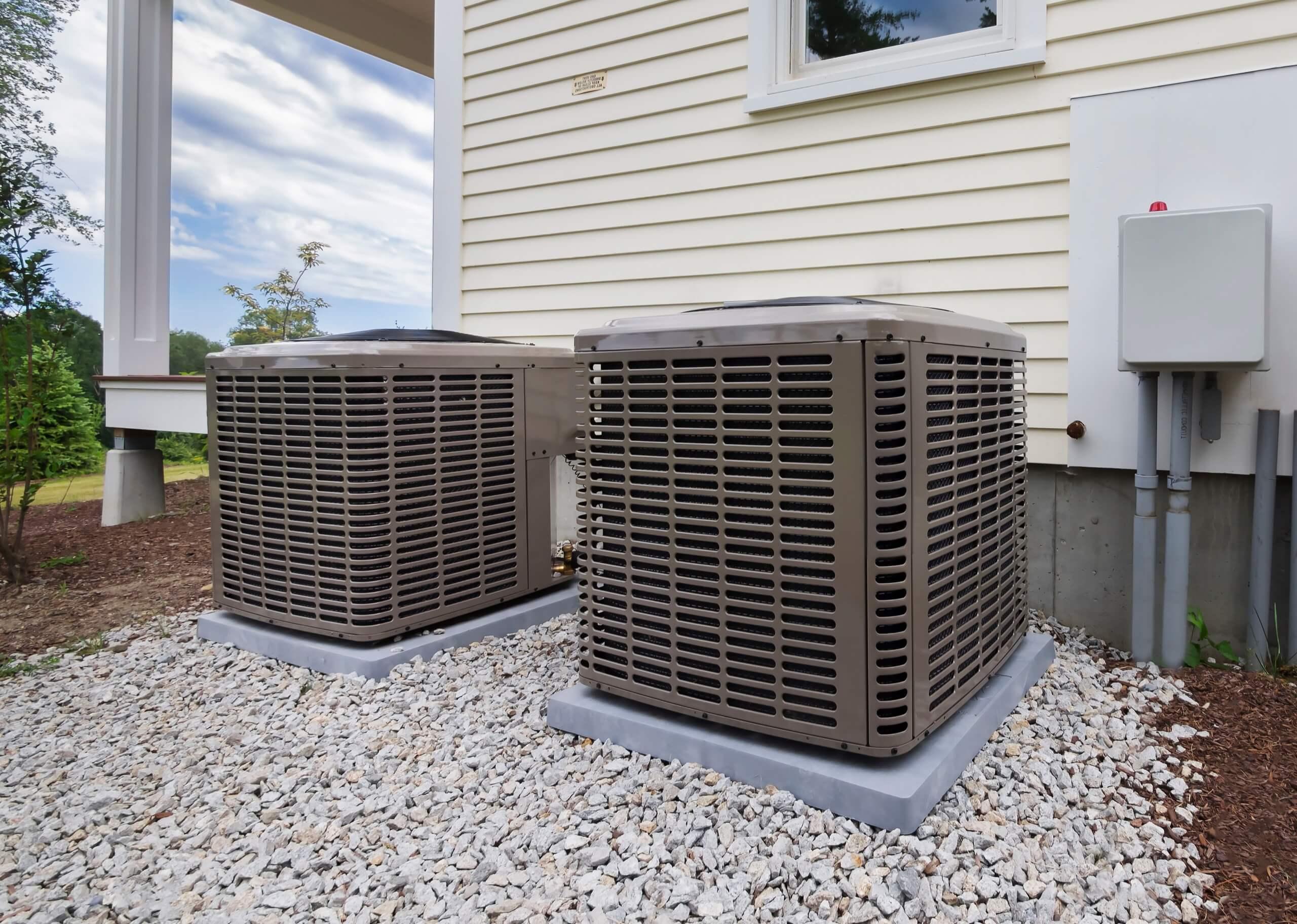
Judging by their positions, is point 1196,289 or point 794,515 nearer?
point 794,515

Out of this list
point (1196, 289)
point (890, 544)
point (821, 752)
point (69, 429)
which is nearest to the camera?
point (890, 544)

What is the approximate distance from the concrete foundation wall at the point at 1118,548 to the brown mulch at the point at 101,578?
367cm

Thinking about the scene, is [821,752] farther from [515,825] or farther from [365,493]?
[365,493]

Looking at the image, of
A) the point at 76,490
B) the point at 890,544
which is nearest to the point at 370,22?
the point at 76,490

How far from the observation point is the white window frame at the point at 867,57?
2.54 metres

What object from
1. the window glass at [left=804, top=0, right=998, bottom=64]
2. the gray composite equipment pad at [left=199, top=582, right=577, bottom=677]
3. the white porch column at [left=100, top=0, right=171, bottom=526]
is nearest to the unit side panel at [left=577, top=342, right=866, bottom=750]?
the gray composite equipment pad at [left=199, top=582, right=577, bottom=677]

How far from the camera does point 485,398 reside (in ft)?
8.64

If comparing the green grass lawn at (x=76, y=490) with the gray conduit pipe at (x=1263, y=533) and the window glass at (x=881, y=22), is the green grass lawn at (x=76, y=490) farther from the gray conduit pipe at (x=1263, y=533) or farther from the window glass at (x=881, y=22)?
the gray conduit pipe at (x=1263, y=533)

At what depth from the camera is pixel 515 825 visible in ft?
5.01

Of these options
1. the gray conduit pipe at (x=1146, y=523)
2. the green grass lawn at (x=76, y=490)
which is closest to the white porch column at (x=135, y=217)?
the green grass lawn at (x=76, y=490)

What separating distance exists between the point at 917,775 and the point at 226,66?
1314 centimetres

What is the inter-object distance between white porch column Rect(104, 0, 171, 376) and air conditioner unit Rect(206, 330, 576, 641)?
13.3 feet

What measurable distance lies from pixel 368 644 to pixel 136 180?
5.24 m

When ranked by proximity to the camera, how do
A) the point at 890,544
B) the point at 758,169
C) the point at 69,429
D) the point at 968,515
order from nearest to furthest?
the point at 890,544 → the point at 968,515 → the point at 758,169 → the point at 69,429
